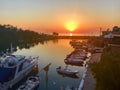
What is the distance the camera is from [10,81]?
34.9 metres

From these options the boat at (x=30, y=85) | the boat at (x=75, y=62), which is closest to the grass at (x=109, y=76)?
the boat at (x=30, y=85)

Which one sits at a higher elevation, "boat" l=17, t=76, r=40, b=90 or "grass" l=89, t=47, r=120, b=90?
"grass" l=89, t=47, r=120, b=90

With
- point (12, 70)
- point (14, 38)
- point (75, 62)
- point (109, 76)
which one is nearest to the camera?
point (109, 76)

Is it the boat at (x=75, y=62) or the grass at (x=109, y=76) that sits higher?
the grass at (x=109, y=76)

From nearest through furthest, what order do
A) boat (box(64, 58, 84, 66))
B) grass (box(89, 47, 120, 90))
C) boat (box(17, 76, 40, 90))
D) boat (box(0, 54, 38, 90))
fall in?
grass (box(89, 47, 120, 90))
boat (box(17, 76, 40, 90))
boat (box(0, 54, 38, 90))
boat (box(64, 58, 84, 66))

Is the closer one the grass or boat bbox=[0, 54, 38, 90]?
the grass

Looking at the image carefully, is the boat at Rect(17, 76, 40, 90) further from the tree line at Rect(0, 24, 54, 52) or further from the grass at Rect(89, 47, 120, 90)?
the tree line at Rect(0, 24, 54, 52)

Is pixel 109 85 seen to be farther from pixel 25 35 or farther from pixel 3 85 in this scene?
pixel 25 35

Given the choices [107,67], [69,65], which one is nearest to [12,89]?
[107,67]

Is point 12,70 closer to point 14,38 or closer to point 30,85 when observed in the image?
point 30,85

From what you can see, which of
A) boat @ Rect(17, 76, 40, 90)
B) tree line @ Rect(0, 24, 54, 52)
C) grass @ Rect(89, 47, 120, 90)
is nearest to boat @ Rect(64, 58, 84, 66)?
boat @ Rect(17, 76, 40, 90)

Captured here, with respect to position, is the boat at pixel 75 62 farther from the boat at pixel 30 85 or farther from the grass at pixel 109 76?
the grass at pixel 109 76

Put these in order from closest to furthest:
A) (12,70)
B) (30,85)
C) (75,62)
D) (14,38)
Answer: (30,85) < (12,70) < (75,62) < (14,38)

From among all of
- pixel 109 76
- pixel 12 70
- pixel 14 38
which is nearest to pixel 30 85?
pixel 12 70
